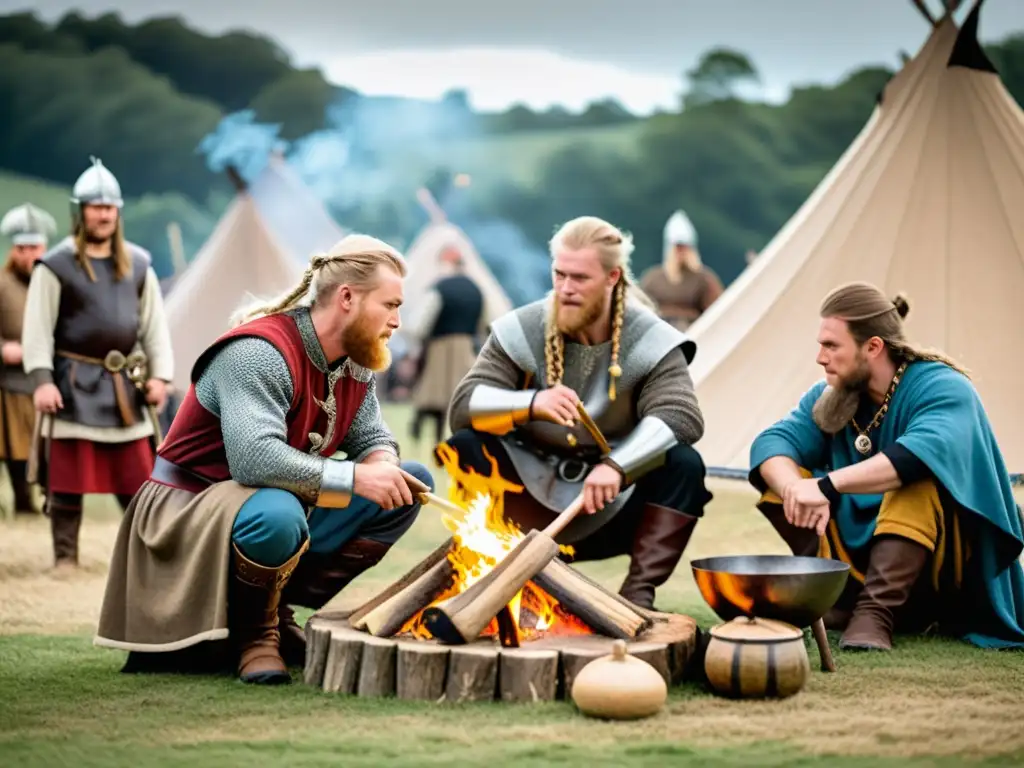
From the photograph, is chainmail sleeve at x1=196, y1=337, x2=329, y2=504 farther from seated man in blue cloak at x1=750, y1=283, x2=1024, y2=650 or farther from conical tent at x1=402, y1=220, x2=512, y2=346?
conical tent at x1=402, y1=220, x2=512, y2=346

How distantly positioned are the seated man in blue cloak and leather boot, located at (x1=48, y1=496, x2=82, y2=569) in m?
2.76

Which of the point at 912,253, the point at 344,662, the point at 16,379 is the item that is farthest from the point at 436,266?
the point at 344,662

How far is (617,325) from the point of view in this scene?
399 cm

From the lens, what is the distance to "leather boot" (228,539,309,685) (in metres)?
3.15

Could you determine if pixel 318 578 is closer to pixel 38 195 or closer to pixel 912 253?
pixel 912 253

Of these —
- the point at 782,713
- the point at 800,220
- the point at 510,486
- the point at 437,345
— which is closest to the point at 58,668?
the point at 510,486

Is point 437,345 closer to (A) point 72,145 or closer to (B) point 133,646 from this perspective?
(B) point 133,646

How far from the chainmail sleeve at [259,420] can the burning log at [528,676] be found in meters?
0.61

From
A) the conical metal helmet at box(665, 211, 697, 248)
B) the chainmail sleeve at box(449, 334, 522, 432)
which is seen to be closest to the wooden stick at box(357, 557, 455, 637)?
the chainmail sleeve at box(449, 334, 522, 432)

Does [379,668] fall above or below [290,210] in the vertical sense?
below

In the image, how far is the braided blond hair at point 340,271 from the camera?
3.25 metres

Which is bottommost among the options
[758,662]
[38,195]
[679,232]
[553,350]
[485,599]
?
[758,662]

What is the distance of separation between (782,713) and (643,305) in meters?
1.55

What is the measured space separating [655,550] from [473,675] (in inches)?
38.7
